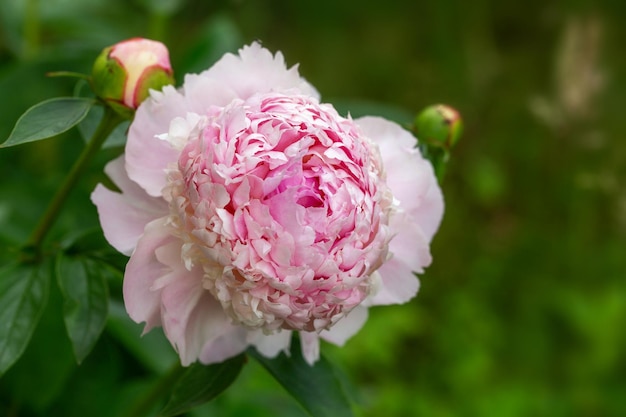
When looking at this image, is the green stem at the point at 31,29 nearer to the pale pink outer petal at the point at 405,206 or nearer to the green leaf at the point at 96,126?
the green leaf at the point at 96,126

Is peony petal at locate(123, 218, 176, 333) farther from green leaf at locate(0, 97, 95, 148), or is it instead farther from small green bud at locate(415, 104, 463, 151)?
small green bud at locate(415, 104, 463, 151)

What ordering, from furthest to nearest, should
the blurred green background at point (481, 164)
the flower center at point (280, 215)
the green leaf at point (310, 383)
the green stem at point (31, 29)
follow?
1. the blurred green background at point (481, 164)
2. the green stem at point (31, 29)
3. the green leaf at point (310, 383)
4. the flower center at point (280, 215)

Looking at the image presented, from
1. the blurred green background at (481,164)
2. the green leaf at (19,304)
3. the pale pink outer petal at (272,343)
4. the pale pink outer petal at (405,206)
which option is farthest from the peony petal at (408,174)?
the blurred green background at (481,164)

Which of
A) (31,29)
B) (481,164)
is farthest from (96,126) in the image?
(481,164)

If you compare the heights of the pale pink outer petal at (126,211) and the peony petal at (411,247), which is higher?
the peony petal at (411,247)

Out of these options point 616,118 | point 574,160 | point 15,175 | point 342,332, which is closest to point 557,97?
point 574,160

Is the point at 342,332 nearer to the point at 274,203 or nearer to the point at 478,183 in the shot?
the point at 274,203
